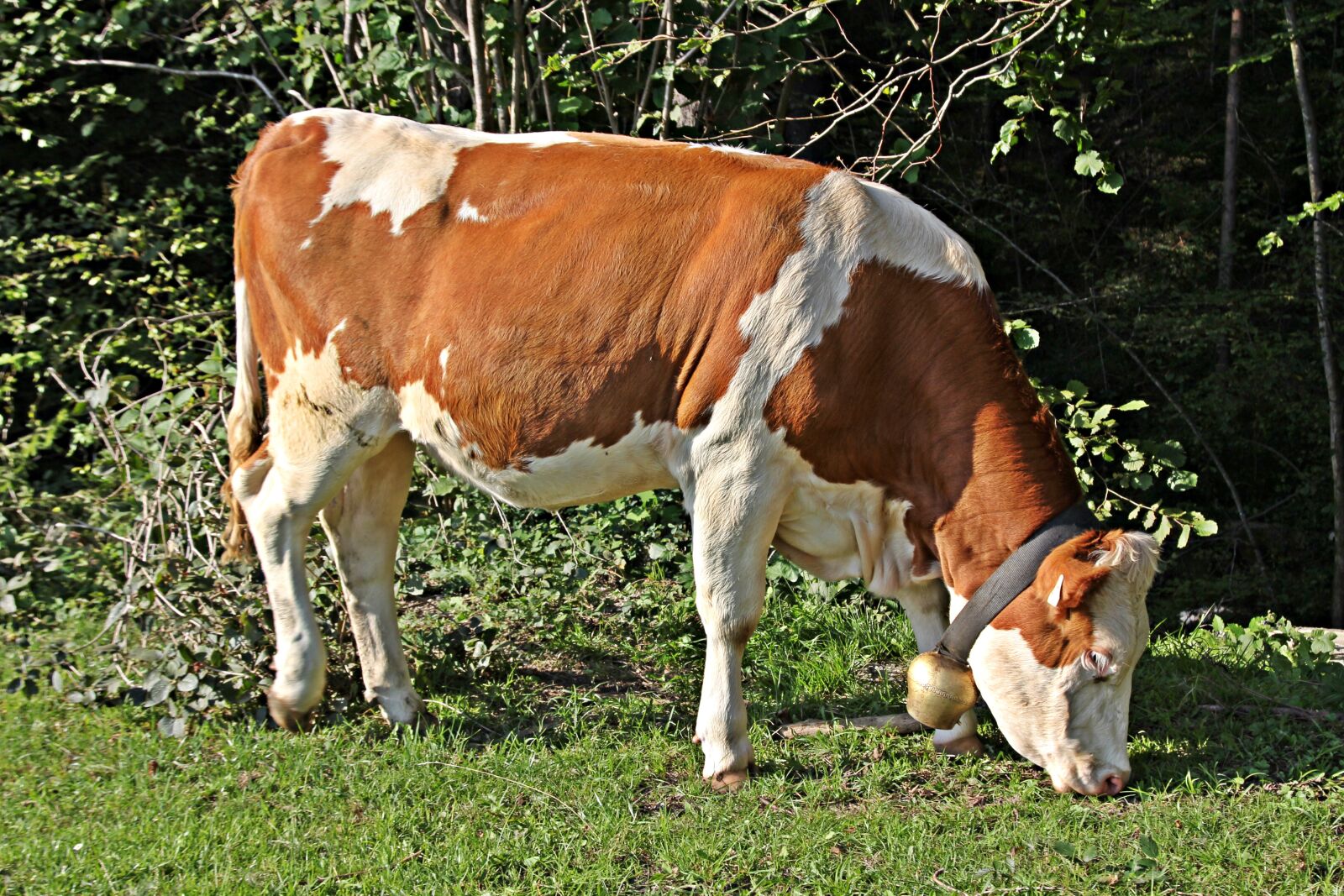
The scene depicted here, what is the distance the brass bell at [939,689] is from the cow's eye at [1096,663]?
1.19 ft

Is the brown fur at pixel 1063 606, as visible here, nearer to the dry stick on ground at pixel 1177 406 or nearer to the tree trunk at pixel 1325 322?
the dry stick on ground at pixel 1177 406

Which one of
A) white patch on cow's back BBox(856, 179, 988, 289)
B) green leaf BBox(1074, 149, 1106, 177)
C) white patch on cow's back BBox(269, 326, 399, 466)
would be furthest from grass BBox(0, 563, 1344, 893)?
green leaf BBox(1074, 149, 1106, 177)

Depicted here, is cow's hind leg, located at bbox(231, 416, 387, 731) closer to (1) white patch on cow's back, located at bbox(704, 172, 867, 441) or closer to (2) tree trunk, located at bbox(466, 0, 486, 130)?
(1) white patch on cow's back, located at bbox(704, 172, 867, 441)

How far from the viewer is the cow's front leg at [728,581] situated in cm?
416

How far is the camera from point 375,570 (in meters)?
4.92

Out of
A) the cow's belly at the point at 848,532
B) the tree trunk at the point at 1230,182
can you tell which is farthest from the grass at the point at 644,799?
the tree trunk at the point at 1230,182

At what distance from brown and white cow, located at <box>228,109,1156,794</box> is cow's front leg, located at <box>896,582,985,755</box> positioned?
0.01 m

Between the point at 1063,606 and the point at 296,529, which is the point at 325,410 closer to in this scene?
the point at 296,529

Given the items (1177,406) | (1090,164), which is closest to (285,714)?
(1090,164)

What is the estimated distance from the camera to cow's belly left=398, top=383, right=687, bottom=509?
429cm

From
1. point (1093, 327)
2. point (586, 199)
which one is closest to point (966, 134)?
point (1093, 327)

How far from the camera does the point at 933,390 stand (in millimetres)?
4191

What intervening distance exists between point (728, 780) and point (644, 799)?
11.4 inches

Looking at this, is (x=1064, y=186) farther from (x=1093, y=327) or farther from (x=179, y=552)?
(x=179, y=552)
